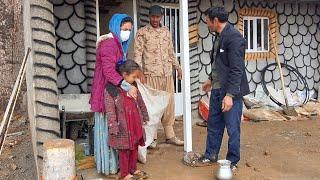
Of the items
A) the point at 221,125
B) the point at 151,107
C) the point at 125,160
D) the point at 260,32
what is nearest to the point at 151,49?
the point at 151,107

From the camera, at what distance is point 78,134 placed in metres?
6.11

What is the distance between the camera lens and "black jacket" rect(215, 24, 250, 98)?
407cm

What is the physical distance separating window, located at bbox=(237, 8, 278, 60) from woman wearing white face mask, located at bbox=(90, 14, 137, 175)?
16.3 feet

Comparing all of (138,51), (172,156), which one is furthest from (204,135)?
(138,51)

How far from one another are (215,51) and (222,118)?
0.72 m

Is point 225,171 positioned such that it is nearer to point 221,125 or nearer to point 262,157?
point 221,125

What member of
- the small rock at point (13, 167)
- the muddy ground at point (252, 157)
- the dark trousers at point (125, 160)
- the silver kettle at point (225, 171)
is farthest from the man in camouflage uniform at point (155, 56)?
the small rock at point (13, 167)

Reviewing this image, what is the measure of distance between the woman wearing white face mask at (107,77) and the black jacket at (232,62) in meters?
0.92

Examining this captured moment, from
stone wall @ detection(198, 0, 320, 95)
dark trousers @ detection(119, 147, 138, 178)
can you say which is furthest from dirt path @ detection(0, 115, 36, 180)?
stone wall @ detection(198, 0, 320, 95)

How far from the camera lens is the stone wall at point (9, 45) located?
8883mm

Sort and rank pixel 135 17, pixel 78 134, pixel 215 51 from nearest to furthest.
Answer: pixel 215 51, pixel 78 134, pixel 135 17

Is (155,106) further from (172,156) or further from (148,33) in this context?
(148,33)

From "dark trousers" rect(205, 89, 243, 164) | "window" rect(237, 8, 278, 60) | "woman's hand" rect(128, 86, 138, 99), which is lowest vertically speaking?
"dark trousers" rect(205, 89, 243, 164)

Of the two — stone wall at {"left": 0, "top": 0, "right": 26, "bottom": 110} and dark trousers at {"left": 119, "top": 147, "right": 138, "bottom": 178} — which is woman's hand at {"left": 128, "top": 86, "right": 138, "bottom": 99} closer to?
dark trousers at {"left": 119, "top": 147, "right": 138, "bottom": 178}
